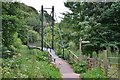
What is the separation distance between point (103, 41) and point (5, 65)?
292cm

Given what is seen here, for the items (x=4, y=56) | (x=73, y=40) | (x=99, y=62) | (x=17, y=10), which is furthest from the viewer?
(x=73, y=40)

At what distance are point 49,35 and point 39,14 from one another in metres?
0.94

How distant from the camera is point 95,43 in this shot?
19.5 ft

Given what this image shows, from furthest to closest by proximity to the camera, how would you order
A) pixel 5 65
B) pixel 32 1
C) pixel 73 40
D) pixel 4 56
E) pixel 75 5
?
pixel 73 40 → pixel 75 5 → pixel 32 1 → pixel 4 56 → pixel 5 65

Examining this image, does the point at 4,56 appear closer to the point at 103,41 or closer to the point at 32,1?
the point at 32,1

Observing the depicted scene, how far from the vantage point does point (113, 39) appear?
19.1 ft

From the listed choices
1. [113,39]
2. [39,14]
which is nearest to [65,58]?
[39,14]

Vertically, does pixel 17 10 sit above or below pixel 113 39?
above

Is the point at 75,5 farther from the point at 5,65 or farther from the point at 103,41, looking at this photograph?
the point at 5,65

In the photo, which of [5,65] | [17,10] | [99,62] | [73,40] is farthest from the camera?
[73,40]

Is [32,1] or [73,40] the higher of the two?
[32,1]

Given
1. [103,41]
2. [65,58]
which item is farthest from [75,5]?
[65,58]

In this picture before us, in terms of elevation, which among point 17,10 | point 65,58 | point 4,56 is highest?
point 17,10

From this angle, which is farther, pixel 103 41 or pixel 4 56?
pixel 103 41
